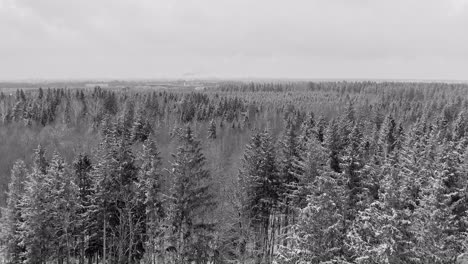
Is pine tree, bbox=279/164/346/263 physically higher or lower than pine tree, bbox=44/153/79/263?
higher

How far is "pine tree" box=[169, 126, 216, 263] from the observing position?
1117 inches

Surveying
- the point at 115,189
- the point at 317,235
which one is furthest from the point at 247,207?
the point at 317,235

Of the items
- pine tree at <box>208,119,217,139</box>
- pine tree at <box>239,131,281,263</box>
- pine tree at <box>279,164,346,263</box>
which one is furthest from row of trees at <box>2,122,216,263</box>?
pine tree at <box>208,119,217,139</box>

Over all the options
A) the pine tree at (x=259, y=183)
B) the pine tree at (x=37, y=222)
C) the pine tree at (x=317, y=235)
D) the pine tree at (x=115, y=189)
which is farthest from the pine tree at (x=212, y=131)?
the pine tree at (x=317, y=235)

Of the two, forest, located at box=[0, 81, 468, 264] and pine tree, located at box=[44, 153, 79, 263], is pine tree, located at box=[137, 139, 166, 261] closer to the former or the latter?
forest, located at box=[0, 81, 468, 264]

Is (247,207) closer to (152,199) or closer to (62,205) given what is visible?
(152,199)

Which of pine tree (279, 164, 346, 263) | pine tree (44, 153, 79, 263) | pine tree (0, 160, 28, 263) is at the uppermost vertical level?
pine tree (279, 164, 346, 263)

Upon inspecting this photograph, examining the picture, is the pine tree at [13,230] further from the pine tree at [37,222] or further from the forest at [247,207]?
the pine tree at [37,222]

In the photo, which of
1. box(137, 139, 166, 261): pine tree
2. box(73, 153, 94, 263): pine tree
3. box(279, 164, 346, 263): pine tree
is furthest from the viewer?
box(73, 153, 94, 263): pine tree

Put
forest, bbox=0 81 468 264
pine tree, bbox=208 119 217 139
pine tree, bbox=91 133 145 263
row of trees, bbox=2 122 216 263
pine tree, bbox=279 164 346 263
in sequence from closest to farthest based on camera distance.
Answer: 1. pine tree, bbox=279 164 346 263
2. forest, bbox=0 81 468 264
3. row of trees, bbox=2 122 216 263
4. pine tree, bbox=91 133 145 263
5. pine tree, bbox=208 119 217 139

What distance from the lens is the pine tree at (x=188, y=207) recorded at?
2836cm

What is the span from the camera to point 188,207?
1121 inches

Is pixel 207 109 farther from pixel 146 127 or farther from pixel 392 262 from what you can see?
pixel 392 262

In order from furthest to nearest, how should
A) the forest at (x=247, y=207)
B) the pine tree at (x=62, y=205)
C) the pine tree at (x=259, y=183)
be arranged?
the pine tree at (x=259, y=183) → the pine tree at (x=62, y=205) → the forest at (x=247, y=207)
